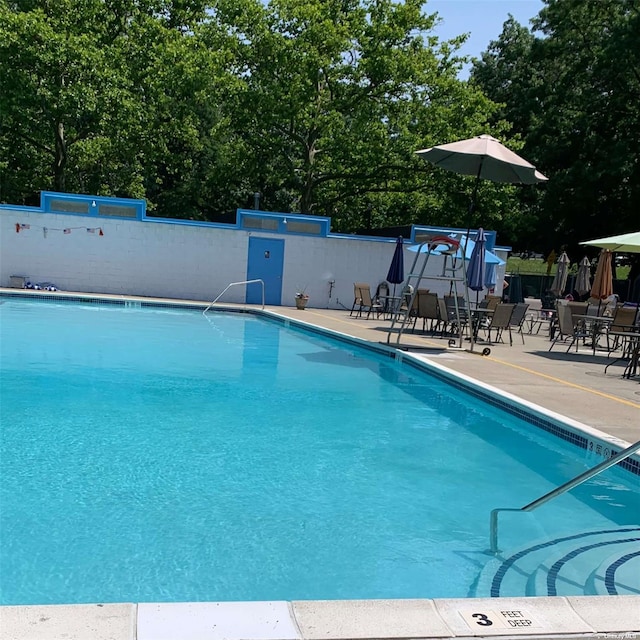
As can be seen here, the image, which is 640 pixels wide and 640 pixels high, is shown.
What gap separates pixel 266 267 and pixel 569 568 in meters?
16.2

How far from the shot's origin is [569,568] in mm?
3764

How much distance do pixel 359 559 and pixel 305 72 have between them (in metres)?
21.0

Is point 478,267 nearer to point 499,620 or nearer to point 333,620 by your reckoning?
point 499,620

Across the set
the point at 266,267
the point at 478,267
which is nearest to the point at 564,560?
the point at 478,267

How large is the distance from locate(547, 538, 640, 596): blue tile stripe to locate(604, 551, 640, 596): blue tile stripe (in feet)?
0.75

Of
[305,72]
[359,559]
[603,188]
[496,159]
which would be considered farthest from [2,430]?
[603,188]

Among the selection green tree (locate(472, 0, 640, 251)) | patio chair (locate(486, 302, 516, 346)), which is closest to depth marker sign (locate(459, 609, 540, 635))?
patio chair (locate(486, 302, 516, 346))

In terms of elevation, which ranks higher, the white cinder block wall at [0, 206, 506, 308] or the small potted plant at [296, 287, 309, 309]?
the white cinder block wall at [0, 206, 506, 308]

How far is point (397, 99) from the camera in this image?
2412 cm

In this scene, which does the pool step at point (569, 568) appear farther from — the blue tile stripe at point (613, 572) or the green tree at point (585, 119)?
the green tree at point (585, 119)

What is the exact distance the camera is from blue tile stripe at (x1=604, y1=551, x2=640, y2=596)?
11.1ft

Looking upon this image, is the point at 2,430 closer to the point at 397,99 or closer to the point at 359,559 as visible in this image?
the point at 359,559

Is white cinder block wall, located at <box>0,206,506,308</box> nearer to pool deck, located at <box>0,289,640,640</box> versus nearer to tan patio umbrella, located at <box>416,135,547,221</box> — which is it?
tan patio umbrella, located at <box>416,135,547,221</box>

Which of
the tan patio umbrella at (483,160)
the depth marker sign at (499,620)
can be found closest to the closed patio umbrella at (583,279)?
the tan patio umbrella at (483,160)
